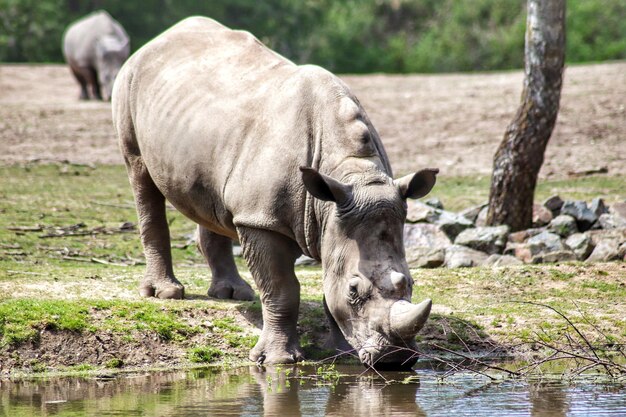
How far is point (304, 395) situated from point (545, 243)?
16.7 feet

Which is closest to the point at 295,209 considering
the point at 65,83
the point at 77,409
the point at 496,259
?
the point at 77,409

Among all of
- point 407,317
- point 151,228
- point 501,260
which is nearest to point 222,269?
point 151,228

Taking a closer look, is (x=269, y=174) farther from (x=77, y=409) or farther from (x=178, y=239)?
(x=178, y=239)

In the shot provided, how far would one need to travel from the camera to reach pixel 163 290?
32.9 ft

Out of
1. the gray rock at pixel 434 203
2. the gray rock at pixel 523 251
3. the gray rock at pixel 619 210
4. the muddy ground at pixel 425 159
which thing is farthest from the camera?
the gray rock at pixel 434 203

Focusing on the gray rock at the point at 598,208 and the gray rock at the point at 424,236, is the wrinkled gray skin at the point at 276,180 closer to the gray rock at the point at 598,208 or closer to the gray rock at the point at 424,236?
the gray rock at the point at 424,236

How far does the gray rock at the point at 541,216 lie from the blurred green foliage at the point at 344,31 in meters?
21.2

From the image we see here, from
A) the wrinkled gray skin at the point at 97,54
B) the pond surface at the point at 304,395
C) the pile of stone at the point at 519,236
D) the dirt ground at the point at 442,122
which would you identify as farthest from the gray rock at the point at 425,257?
the wrinkled gray skin at the point at 97,54

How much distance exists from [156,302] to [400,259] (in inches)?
92.9

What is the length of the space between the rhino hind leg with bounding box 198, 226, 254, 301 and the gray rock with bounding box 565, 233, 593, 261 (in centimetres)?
332

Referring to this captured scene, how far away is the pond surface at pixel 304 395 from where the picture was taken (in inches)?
277

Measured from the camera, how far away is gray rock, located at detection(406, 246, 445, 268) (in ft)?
38.8

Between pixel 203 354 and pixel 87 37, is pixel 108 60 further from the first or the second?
pixel 203 354

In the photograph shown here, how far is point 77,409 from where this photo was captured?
23.8ft
